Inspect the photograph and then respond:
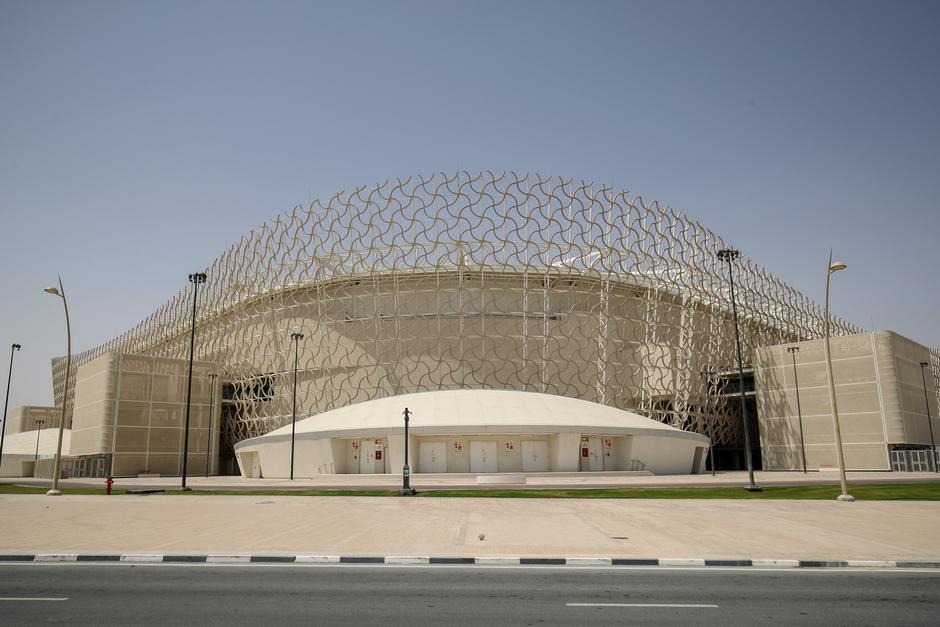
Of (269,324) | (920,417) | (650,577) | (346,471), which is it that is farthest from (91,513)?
(920,417)

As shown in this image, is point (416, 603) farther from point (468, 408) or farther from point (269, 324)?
point (269, 324)

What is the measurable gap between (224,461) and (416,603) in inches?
2605

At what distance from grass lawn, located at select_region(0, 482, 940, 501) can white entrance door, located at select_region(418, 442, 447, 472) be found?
506 inches

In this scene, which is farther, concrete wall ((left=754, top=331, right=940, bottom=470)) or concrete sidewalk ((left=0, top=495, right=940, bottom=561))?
concrete wall ((left=754, top=331, right=940, bottom=470))

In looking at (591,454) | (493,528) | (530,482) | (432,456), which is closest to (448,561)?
(493,528)

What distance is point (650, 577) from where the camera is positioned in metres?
10.1

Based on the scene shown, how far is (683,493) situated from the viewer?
85.6 ft

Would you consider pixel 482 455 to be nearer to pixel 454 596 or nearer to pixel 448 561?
pixel 448 561

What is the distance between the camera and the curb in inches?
432

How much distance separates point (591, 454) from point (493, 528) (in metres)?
27.9

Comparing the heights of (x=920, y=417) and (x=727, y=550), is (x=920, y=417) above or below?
above

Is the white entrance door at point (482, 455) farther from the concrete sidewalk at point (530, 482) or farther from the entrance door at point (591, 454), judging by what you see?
the entrance door at point (591, 454)

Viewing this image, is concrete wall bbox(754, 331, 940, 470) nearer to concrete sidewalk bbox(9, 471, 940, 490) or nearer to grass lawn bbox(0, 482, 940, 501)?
concrete sidewalk bbox(9, 471, 940, 490)

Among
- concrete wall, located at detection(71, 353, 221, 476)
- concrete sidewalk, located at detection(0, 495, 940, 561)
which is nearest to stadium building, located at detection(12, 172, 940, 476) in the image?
concrete wall, located at detection(71, 353, 221, 476)
